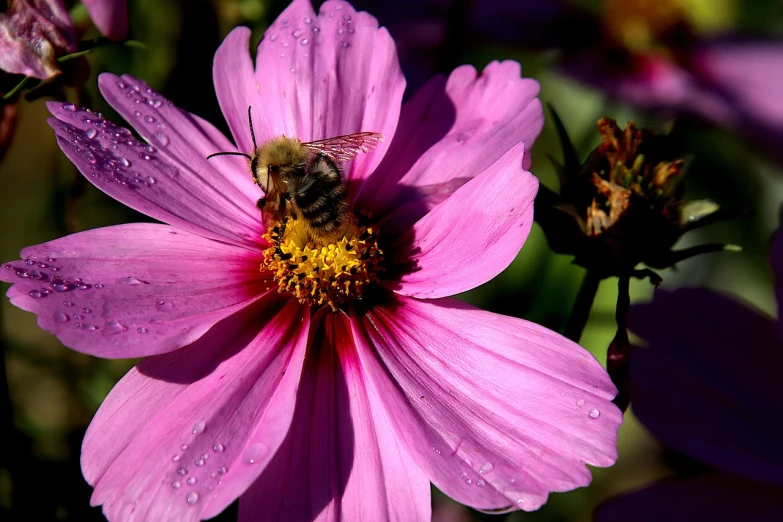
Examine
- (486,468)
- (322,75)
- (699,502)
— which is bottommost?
(699,502)

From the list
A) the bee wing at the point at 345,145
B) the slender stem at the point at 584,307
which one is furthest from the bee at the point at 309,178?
the slender stem at the point at 584,307

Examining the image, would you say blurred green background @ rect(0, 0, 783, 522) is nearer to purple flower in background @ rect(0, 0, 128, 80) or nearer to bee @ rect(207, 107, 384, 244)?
purple flower in background @ rect(0, 0, 128, 80)

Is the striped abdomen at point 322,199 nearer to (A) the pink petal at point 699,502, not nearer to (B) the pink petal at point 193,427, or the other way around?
(B) the pink petal at point 193,427

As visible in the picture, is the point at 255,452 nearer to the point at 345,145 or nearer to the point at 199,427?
the point at 199,427

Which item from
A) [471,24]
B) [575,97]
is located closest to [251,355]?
[471,24]

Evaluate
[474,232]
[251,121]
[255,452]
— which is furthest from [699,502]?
[251,121]

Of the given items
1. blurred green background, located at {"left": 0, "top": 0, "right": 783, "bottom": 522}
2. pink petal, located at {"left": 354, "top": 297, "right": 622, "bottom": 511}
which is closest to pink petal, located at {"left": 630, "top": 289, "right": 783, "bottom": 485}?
blurred green background, located at {"left": 0, "top": 0, "right": 783, "bottom": 522}
